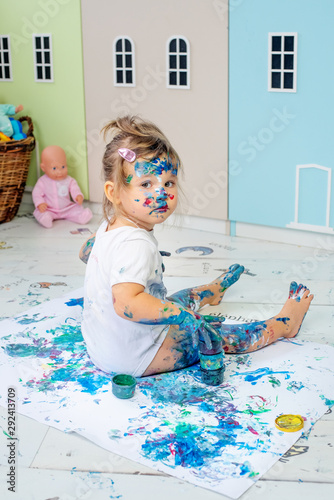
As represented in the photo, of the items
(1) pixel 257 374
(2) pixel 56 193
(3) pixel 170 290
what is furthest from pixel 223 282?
(2) pixel 56 193

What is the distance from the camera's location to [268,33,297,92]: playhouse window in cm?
210

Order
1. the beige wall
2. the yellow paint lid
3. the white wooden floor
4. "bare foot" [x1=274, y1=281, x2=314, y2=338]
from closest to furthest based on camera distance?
1. the white wooden floor
2. the yellow paint lid
3. "bare foot" [x1=274, y1=281, x2=314, y2=338]
4. the beige wall

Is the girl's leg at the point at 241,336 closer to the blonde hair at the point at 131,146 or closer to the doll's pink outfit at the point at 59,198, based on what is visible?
the blonde hair at the point at 131,146

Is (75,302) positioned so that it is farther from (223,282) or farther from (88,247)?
(223,282)

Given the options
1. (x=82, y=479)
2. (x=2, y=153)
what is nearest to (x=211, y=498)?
(x=82, y=479)

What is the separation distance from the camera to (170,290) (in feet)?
6.26

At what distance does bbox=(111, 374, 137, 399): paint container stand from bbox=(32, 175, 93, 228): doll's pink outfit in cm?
129

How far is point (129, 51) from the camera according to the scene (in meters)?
2.41

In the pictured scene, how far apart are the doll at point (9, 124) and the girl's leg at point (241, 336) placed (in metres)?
1.34

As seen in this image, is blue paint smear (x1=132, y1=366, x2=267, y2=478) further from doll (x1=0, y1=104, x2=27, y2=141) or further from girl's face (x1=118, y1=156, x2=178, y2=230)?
doll (x1=0, y1=104, x2=27, y2=141)

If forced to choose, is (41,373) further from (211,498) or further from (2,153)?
(2,153)

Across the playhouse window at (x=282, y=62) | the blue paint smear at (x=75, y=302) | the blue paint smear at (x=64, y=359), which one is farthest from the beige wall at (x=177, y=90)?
the blue paint smear at (x=64, y=359)

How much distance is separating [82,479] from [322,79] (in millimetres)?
1440

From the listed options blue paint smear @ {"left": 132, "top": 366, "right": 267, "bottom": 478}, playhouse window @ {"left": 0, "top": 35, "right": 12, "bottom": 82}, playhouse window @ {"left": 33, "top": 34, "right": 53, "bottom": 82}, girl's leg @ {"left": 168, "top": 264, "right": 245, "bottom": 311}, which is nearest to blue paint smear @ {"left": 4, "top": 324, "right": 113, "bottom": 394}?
blue paint smear @ {"left": 132, "top": 366, "right": 267, "bottom": 478}
